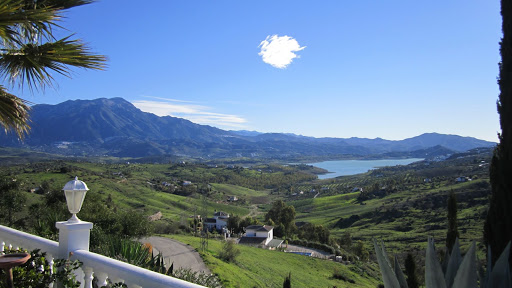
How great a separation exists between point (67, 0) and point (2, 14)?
44.6 inches

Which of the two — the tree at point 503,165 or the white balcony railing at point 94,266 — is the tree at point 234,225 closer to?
the white balcony railing at point 94,266

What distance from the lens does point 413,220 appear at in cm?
5228

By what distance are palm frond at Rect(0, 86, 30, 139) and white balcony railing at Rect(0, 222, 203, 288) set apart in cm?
130

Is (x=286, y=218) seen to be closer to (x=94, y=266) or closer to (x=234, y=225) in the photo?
(x=234, y=225)

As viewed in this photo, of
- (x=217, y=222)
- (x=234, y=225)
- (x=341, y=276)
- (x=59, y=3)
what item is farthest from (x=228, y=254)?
(x=217, y=222)

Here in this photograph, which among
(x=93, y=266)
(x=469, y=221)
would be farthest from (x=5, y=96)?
(x=469, y=221)

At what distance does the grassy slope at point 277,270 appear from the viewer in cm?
2056

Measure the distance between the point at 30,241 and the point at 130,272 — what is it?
6.42ft

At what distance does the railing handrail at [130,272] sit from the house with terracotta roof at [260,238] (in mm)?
37767

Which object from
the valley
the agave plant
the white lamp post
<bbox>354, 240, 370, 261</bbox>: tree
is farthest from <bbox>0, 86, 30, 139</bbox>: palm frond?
<bbox>354, 240, 370, 261</bbox>: tree

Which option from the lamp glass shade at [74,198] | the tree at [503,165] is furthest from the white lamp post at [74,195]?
the tree at [503,165]

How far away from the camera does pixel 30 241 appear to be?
3.78 meters

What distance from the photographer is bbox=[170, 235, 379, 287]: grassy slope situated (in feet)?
67.5

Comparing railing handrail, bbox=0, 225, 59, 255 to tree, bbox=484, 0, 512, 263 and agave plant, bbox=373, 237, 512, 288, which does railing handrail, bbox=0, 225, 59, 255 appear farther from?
tree, bbox=484, 0, 512, 263
